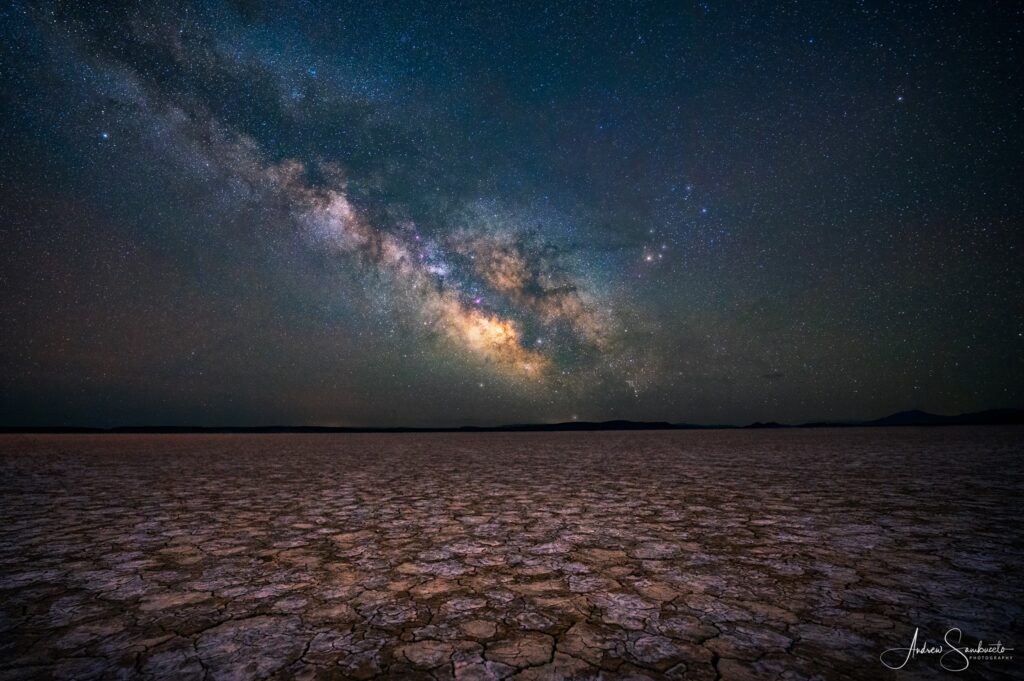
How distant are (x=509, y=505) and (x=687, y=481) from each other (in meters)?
4.60

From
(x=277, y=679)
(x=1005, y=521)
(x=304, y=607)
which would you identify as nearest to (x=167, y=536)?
(x=304, y=607)

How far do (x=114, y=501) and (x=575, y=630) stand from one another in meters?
8.22

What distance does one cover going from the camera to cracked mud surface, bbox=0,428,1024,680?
93.0 inches

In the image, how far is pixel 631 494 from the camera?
24.7 ft

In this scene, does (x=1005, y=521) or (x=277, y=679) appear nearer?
(x=277, y=679)

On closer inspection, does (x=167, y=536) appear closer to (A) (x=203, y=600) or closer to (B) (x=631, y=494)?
(A) (x=203, y=600)

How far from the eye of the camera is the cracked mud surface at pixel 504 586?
2363 mm

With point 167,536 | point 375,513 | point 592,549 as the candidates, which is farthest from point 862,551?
point 167,536

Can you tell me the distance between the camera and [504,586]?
3393 millimetres

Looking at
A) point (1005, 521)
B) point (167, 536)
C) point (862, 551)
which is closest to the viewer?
point (862, 551)

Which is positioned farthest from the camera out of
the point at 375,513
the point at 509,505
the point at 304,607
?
the point at 509,505

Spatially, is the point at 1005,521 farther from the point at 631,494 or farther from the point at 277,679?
the point at 277,679

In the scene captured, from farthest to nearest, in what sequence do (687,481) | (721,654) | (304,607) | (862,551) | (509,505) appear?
(687,481) → (509,505) → (862,551) → (304,607) → (721,654)

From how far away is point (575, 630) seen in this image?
106 inches
